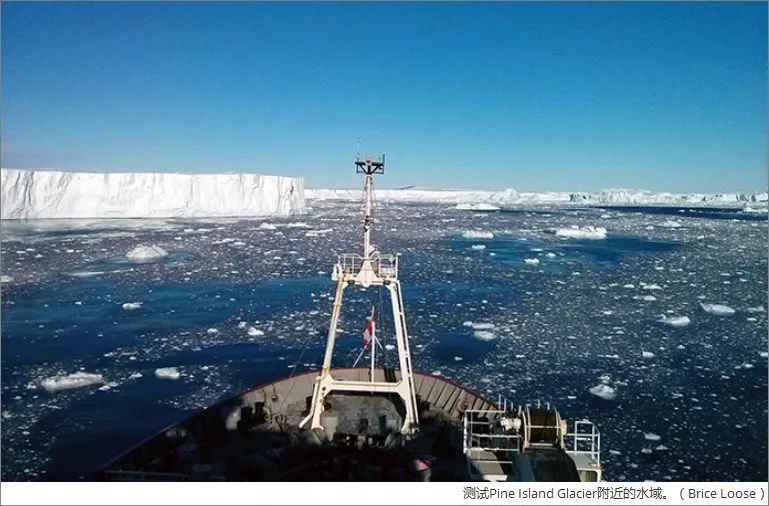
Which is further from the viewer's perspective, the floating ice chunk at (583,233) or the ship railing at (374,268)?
the floating ice chunk at (583,233)

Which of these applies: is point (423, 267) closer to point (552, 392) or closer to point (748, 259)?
point (552, 392)

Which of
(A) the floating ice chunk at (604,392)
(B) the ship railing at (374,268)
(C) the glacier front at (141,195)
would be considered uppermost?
(C) the glacier front at (141,195)

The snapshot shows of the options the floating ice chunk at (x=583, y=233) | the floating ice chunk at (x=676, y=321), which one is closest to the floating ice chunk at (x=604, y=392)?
the floating ice chunk at (x=676, y=321)

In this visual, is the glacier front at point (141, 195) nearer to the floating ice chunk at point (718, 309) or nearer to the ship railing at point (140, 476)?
the ship railing at point (140, 476)

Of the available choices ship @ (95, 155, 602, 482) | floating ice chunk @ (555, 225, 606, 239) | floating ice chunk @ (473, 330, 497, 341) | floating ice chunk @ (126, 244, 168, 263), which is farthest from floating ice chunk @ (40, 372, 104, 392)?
floating ice chunk @ (555, 225, 606, 239)

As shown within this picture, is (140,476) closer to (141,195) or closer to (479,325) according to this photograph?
(479,325)

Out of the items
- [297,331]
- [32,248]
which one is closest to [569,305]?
[297,331]
